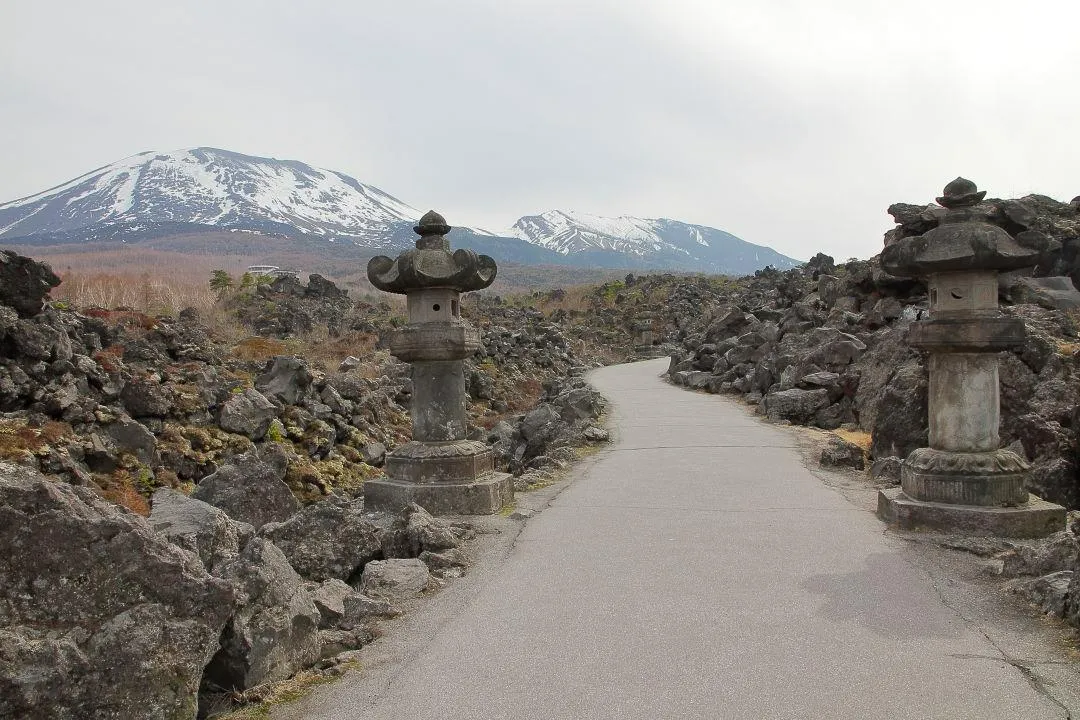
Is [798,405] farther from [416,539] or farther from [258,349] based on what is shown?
[258,349]

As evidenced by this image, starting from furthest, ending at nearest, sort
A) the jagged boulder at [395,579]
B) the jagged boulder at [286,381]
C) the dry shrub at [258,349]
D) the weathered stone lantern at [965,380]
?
the dry shrub at [258,349]
the jagged boulder at [286,381]
the weathered stone lantern at [965,380]
the jagged boulder at [395,579]

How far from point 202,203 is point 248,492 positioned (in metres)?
151

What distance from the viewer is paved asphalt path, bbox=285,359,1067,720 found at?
354cm

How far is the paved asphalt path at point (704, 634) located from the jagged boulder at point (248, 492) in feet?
7.27

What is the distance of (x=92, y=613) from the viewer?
3.14m

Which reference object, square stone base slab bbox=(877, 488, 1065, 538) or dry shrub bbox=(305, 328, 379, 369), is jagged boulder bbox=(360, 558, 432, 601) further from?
dry shrub bbox=(305, 328, 379, 369)

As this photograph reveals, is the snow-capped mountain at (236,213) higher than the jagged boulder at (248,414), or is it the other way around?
the snow-capped mountain at (236,213)

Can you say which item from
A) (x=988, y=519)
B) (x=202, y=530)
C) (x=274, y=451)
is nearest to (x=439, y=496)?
(x=202, y=530)

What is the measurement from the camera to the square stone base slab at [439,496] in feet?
24.1

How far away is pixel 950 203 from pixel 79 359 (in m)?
11.1

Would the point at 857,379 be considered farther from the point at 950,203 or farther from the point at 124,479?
the point at 124,479

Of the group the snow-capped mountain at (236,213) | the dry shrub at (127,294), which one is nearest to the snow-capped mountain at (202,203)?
the snow-capped mountain at (236,213)

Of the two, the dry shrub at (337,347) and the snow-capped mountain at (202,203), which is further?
the snow-capped mountain at (202,203)

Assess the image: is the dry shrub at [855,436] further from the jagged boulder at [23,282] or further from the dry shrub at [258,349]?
the dry shrub at [258,349]
